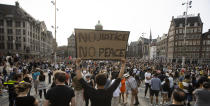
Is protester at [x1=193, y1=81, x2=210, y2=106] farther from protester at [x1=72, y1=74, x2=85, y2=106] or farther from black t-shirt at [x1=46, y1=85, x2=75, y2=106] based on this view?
protester at [x1=72, y1=74, x2=85, y2=106]

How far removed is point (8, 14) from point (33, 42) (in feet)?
48.4

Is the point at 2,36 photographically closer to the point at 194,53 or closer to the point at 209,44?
the point at 194,53

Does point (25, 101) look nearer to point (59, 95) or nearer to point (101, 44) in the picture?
point (59, 95)

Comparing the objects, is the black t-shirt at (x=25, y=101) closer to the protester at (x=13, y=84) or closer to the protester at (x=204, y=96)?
the protester at (x=13, y=84)

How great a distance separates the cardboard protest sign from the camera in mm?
3455

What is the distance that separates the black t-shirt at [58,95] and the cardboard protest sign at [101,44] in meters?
1.00

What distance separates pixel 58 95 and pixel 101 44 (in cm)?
173

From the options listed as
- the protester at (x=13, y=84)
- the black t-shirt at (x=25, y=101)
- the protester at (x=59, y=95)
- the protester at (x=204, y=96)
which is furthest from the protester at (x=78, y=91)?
the protester at (x=204, y=96)

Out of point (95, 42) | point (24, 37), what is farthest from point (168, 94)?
point (24, 37)

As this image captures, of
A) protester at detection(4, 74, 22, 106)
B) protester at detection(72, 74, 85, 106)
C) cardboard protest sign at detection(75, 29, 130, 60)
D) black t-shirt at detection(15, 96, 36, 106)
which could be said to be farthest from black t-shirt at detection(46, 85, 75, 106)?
protester at detection(4, 74, 22, 106)

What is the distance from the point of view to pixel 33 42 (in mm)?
60156

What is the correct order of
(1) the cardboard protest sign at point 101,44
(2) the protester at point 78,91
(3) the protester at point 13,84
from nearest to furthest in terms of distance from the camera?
(1) the cardboard protest sign at point 101,44
(3) the protester at point 13,84
(2) the protester at point 78,91

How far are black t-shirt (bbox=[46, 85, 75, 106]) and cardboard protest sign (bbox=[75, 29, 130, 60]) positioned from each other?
100 centimetres

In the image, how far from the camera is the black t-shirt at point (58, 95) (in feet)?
8.95
